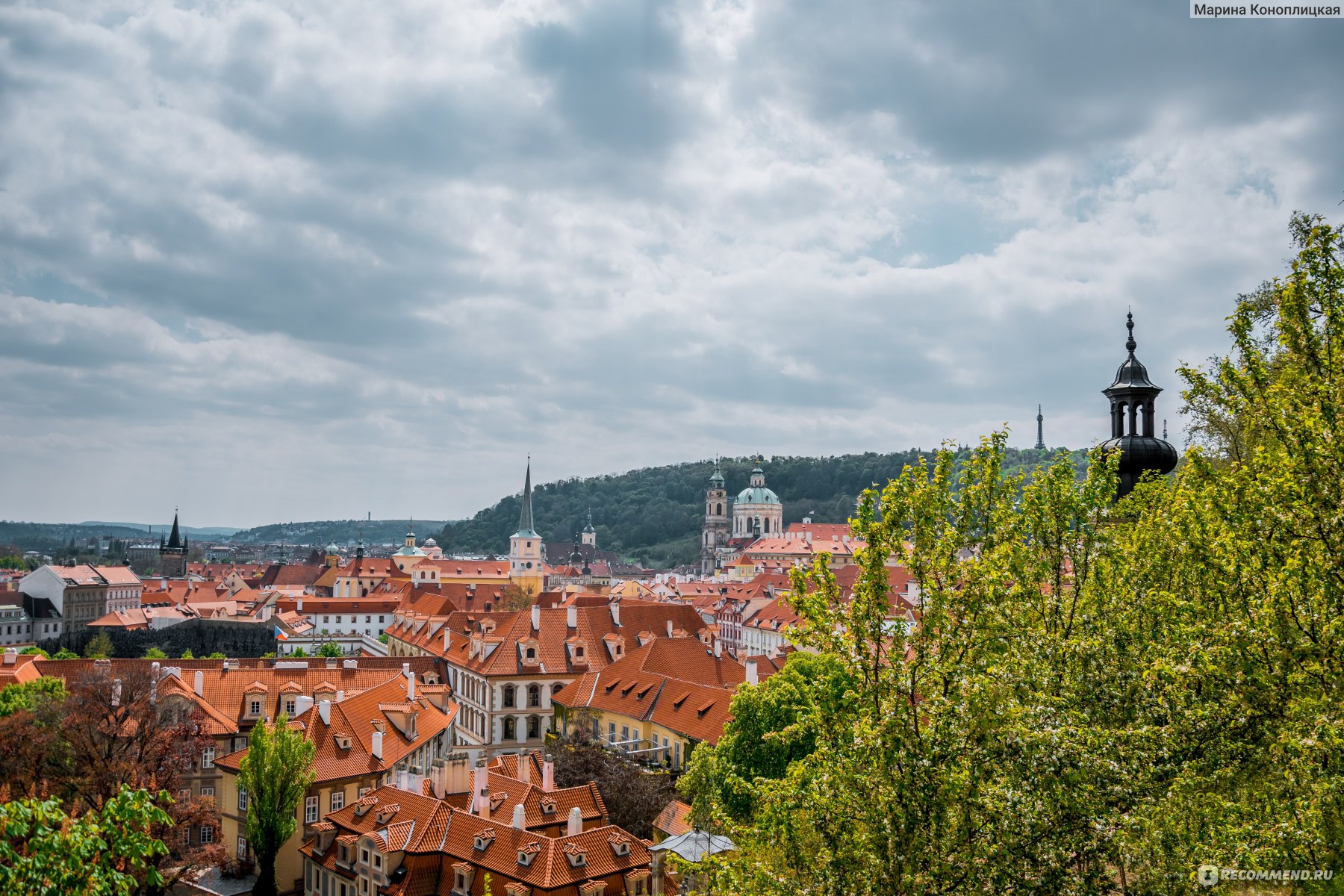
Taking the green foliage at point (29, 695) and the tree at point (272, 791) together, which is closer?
the tree at point (272, 791)

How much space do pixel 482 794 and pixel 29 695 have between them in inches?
776

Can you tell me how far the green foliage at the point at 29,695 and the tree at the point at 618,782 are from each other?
18.1 m

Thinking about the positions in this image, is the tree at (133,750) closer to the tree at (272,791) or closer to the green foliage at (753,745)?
the tree at (272,791)

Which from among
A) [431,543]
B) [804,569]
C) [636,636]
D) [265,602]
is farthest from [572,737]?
[431,543]

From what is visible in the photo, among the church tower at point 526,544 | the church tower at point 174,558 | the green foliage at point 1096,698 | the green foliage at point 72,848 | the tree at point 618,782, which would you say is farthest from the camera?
the church tower at point 174,558

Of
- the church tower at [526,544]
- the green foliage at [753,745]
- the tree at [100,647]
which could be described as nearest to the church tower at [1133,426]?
the green foliage at [753,745]

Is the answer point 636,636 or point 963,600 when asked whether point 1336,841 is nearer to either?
point 963,600

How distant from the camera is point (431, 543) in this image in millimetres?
177375

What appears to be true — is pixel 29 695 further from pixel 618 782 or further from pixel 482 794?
pixel 618 782

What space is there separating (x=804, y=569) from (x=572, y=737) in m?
37.8

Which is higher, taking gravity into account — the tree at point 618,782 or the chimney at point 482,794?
the chimney at point 482,794

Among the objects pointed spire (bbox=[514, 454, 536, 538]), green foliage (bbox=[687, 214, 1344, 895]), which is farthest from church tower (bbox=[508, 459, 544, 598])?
green foliage (bbox=[687, 214, 1344, 895])

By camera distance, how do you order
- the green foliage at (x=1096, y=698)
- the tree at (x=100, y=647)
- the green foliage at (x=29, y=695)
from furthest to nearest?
the tree at (x=100, y=647)
the green foliage at (x=29, y=695)
the green foliage at (x=1096, y=698)

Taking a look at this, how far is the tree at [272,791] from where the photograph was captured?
31.2m
